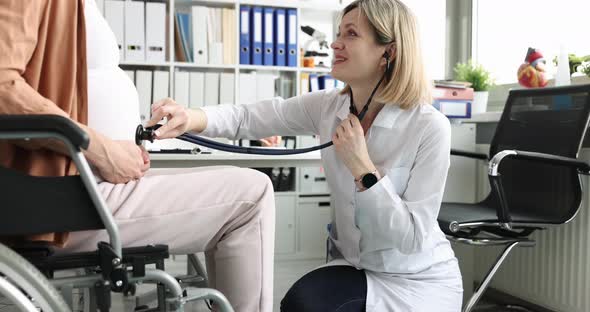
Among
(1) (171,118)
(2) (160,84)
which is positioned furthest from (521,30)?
(1) (171,118)

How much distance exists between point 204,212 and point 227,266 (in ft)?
0.36

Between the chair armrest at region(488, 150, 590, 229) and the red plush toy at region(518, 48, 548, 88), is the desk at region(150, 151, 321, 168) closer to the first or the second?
the chair armrest at region(488, 150, 590, 229)

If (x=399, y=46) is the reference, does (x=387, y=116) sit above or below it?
below

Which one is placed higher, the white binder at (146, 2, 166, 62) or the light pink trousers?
the white binder at (146, 2, 166, 62)

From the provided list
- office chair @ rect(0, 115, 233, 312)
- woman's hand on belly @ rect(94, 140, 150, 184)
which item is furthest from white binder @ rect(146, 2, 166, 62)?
office chair @ rect(0, 115, 233, 312)

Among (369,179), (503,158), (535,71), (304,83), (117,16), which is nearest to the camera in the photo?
(369,179)

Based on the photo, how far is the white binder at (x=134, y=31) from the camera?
9.63 feet

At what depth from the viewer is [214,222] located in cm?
99

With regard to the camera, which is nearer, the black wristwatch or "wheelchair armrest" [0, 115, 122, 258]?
"wheelchair armrest" [0, 115, 122, 258]

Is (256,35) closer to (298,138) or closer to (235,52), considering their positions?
(235,52)

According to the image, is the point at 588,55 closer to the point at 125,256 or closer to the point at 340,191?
the point at 340,191

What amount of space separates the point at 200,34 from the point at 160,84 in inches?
14.0

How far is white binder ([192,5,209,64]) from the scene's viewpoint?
308 cm

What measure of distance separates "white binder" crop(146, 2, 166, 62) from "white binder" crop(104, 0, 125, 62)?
122 millimetres
